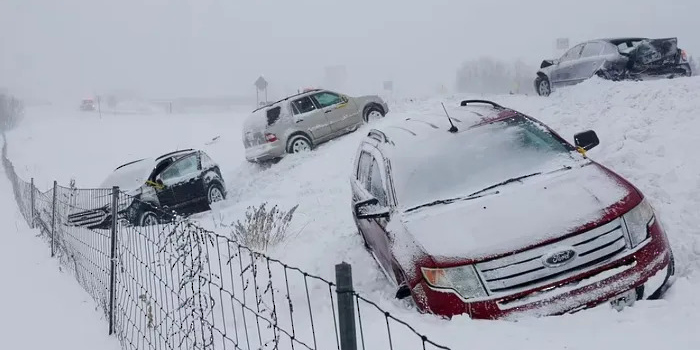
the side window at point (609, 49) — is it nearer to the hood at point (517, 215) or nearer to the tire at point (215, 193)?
the hood at point (517, 215)

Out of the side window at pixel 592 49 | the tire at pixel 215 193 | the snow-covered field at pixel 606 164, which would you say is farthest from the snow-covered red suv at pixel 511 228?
the side window at pixel 592 49

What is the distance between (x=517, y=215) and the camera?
13.1 feet

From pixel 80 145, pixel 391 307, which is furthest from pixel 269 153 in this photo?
pixel 80 145

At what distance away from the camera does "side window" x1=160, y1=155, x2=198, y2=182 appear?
12.3 meters

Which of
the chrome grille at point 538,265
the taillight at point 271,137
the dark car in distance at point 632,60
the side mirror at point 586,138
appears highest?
the dark car in distance at point 632,60

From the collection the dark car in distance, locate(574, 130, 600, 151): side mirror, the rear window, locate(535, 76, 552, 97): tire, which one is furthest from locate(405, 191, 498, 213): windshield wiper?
locate(535, 76, 552, 97): tire

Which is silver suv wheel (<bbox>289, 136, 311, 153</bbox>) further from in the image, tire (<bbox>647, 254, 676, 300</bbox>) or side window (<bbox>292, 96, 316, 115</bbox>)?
tire (<bbox>647, 254, 676, 300</bbox>)

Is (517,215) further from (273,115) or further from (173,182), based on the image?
(273,115)

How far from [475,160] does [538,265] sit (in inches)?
58.3

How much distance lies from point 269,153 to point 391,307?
10885 millimetres

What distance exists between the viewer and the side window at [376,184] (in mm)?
5118

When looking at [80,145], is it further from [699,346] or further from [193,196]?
[699,346]

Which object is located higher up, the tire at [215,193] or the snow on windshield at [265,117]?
the snow on windshield at [265,117]

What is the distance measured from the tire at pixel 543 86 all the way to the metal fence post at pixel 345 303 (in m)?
14.6
